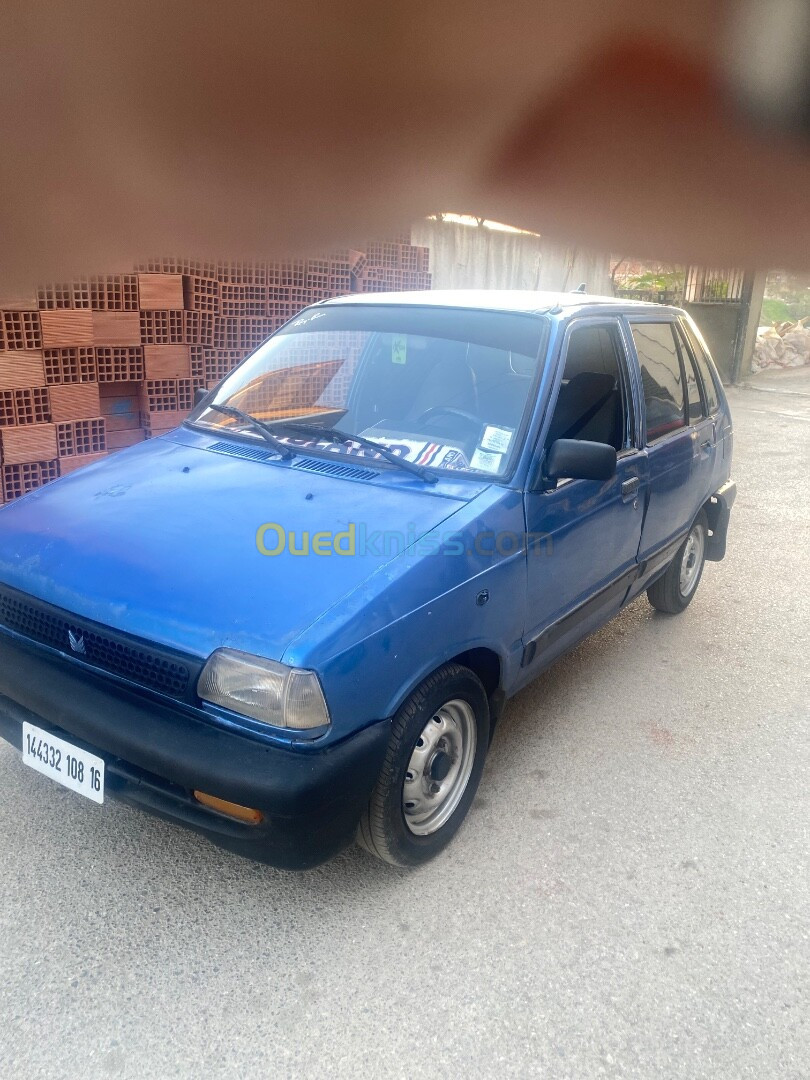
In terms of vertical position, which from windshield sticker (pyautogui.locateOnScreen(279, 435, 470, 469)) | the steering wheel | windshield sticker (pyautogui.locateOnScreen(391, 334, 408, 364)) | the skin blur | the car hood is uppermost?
the skin blur

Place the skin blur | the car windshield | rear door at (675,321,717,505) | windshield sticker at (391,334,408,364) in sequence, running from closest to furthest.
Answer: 1. the skin blur
2. the car windshield
3. windshield sticker at (391,334,408,364)
4. rear door at (675,321,717,505)

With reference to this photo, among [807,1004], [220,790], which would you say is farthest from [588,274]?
[807,1004]

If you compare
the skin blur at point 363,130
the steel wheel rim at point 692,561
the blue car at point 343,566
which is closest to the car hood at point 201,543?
the blue car at point 343,566

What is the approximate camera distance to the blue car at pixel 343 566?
212cm

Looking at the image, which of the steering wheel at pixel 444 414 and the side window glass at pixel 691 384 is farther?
the side window glass at pixel 691 384

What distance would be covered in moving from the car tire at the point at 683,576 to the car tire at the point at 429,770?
6.68 ft

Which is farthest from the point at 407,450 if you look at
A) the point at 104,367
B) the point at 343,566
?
the point at 104,367

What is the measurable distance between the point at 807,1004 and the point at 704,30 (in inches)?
97.1

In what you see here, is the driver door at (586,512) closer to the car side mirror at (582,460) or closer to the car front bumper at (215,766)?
the car side mirror at (582,460)

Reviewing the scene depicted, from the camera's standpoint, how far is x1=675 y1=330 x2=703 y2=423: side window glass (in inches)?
169

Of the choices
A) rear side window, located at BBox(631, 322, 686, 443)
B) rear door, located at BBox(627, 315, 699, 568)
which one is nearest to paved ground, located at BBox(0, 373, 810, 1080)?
rear door, located at BBox(627, 315, 699, 568)

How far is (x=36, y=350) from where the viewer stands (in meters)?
4.91

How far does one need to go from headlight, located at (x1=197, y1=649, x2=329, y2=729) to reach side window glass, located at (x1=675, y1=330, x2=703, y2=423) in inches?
117

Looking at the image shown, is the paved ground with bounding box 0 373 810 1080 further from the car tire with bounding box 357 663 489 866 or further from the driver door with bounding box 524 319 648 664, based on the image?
the driver door with bounding box 524 319 648 664
